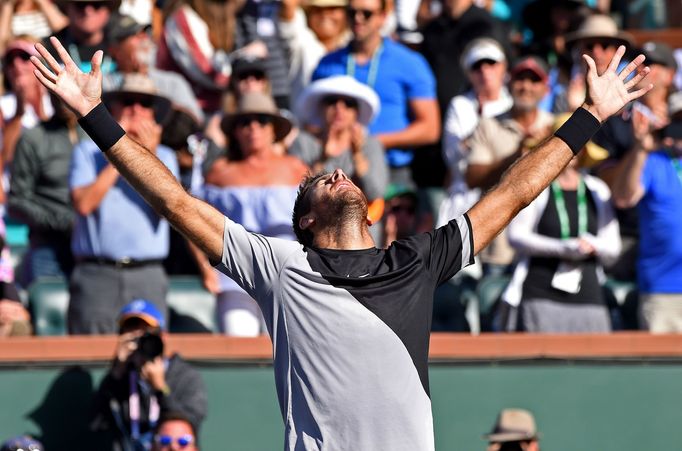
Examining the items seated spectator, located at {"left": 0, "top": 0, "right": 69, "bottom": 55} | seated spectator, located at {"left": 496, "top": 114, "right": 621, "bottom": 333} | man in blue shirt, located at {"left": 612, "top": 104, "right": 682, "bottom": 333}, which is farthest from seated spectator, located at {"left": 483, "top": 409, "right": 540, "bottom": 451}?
seated spectator, located at {"left": 0, "top": 0, "right": 69, "bottom": 55}

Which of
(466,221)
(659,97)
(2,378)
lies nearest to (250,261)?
(466,221)

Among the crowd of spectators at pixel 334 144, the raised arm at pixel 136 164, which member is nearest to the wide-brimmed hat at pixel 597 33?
the crowd of spectators at pixel 334 144

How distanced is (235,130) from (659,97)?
2645 millimetres

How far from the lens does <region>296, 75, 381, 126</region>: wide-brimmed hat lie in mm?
8992

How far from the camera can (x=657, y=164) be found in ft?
28.2

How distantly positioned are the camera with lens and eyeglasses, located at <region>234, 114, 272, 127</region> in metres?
1.77

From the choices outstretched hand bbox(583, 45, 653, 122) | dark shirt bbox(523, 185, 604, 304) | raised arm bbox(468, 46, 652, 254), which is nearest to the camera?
raised arm bbox(468, 46, 652, 254)

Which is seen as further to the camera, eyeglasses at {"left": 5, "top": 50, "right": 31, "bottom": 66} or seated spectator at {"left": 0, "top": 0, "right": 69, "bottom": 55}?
seated spectator at {"left": 0, "top": 0, "right": 69, "bottom": 55}

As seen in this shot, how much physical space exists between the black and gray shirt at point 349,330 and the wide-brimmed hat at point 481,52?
506 centimetres

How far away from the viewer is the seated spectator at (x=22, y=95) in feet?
31.1

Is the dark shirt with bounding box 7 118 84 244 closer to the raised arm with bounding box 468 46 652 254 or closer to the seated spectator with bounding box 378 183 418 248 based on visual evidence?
the seated spectator with bounding box 378 183 418 248

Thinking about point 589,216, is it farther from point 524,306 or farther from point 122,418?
point 122,418

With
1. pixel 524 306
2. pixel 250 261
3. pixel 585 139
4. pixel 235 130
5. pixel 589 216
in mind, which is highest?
pixel 235 130

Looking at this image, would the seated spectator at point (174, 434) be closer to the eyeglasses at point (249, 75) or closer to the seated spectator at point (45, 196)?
the seated spectator at point (45, 196)
